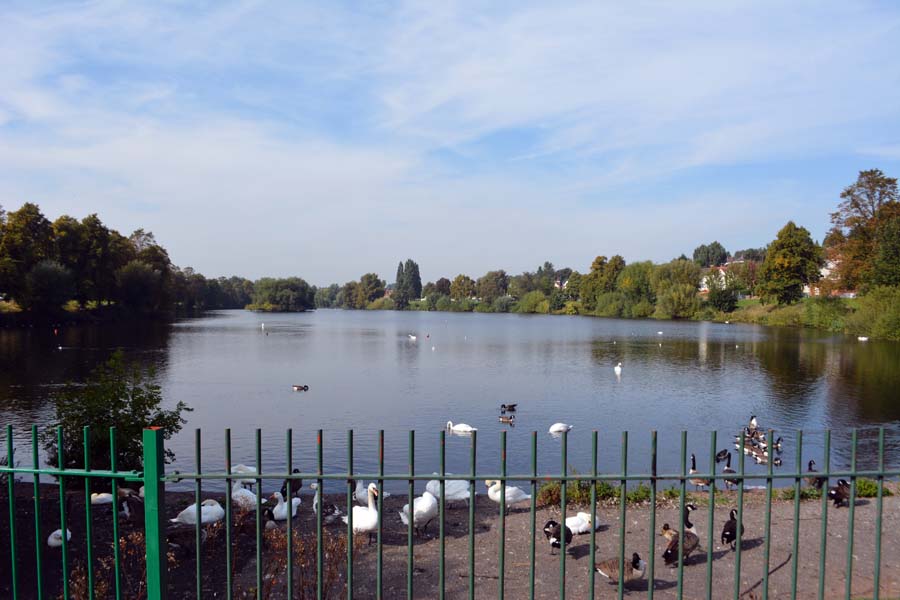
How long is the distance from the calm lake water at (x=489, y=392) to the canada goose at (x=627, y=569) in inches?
355

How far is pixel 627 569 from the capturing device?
25.6 feet

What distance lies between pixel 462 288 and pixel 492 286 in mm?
16857

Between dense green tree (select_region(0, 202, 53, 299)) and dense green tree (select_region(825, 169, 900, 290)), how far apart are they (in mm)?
78758

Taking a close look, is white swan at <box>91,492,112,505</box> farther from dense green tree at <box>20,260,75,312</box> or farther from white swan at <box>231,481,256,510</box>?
dense green tree at <box>20,260,75,312</box>

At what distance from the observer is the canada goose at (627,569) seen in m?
7.16

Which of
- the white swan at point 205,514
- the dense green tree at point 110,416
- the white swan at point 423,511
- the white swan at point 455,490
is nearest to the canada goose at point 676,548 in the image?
the white swan at point 423,511

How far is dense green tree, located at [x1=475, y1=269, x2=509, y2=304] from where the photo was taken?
165m

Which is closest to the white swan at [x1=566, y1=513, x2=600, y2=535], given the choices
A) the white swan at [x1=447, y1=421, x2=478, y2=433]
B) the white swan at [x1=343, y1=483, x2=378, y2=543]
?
the white swan at [x1=343, y1=483, x2=378, y2=543]

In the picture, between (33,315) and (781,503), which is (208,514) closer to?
(781,503)

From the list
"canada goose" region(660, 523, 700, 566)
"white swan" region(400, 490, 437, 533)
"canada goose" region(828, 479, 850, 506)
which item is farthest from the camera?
"canada goose" region(828, 479, 850, 506)

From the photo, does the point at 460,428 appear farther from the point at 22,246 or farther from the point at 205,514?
the point at 22,246

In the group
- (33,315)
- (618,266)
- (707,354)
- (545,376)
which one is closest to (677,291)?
(618,266)

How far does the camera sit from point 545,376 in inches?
1437

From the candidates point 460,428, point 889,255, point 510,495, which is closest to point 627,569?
point 510,495
